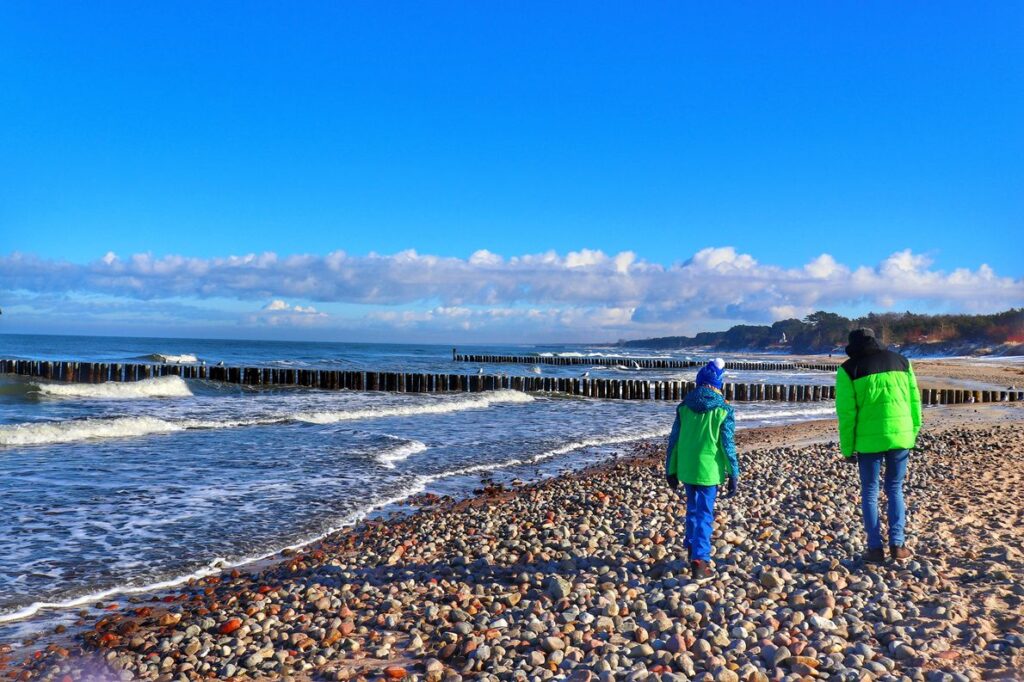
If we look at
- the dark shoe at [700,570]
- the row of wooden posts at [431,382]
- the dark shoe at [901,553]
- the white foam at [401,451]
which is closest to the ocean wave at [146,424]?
the white foam at [401,451]

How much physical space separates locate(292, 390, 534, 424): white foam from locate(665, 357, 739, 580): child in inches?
599

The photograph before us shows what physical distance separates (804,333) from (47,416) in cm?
13052

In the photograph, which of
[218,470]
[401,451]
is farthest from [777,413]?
[218,470]

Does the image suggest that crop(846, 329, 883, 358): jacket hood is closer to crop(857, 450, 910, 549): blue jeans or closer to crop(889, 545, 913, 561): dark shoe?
crop(857, 450, 910, 549): blue jeans

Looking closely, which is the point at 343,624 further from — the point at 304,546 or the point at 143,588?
the point at 304,546

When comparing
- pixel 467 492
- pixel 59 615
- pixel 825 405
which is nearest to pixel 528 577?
pixel 59 615

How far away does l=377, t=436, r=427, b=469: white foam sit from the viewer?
1327 cm

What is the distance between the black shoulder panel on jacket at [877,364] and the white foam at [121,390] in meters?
26.5

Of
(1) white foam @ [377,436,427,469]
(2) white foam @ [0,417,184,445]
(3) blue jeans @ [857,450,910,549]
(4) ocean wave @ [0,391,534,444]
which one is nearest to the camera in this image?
(3) blue jeans @ [857,450,910,549]

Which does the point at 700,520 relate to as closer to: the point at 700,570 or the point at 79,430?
the point at 700,570

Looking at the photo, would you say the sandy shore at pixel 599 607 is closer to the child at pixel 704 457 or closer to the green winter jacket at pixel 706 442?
the child at pixel 704 457

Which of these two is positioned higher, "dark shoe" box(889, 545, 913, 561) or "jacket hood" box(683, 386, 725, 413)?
"jacket hood" box(683, 386, 725, 413)

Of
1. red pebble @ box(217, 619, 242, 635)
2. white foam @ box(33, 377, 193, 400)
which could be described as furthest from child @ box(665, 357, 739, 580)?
white foam @ box(33, 377, 193, 400)

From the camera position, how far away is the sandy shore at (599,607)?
13.7 feet
